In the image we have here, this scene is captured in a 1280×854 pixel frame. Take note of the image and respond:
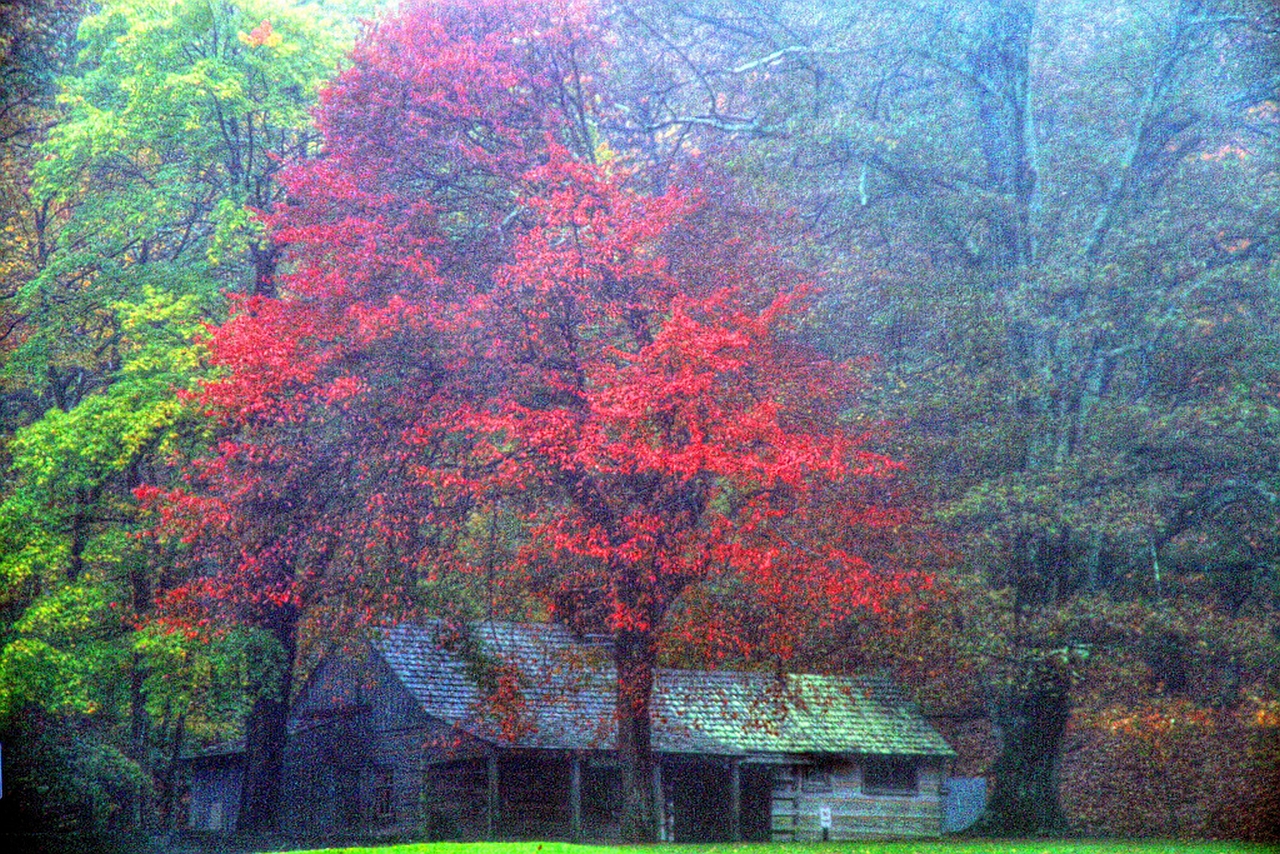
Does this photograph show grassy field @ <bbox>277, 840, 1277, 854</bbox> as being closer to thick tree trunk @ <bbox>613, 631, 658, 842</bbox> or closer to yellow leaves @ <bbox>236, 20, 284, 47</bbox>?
thick tree trunk @ <bbox>613, 631, 658, 842</bbox>

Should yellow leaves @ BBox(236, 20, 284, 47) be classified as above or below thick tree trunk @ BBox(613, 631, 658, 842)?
above

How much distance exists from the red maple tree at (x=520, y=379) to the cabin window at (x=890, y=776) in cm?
1407

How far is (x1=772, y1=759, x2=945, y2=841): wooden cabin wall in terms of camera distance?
36031mm

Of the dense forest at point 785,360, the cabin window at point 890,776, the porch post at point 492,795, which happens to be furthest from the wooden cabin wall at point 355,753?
the cabin window at point 890,776

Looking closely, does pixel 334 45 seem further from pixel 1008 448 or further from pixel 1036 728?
pixel 1036 728

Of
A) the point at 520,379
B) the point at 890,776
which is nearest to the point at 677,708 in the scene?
the point at 890,776

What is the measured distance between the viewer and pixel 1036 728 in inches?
1004

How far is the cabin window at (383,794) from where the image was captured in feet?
Answer: 115

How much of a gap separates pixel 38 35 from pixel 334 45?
11538mm

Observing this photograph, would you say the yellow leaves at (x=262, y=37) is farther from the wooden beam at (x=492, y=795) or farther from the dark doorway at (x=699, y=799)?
the dark doorway at (x=699, y=799)

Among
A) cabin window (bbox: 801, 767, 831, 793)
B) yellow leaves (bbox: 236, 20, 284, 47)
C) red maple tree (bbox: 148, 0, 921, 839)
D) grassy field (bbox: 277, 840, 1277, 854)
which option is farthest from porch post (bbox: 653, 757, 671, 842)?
yellow leaves (bbox: 236, 20, 284, 47)

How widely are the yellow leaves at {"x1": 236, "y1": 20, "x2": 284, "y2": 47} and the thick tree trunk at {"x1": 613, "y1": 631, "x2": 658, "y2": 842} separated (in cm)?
1767

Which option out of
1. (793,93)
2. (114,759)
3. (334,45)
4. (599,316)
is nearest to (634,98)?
(793,93)

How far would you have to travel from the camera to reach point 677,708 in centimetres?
3541
